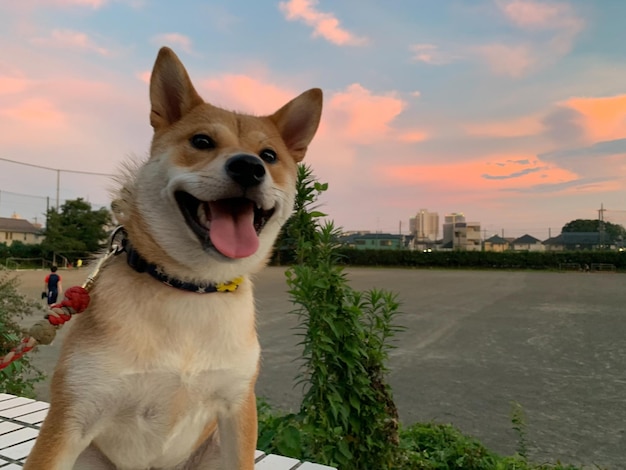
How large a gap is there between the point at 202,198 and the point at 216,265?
0.84 feet

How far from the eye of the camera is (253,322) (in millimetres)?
1818

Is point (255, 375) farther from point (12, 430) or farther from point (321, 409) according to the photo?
point (12, 430)

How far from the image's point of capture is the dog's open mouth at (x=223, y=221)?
1.59 m

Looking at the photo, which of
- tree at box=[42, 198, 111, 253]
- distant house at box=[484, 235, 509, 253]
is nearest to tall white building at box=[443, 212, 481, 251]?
distant house at box=[484, 235, 509, 253]

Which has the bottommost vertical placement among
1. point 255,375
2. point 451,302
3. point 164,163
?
point 451,302

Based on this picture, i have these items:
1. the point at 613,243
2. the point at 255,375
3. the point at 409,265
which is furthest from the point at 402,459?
the point at 613,243

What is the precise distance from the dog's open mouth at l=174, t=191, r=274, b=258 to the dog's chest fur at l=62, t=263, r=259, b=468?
0.79 ft

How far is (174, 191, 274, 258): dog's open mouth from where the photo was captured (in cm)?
159

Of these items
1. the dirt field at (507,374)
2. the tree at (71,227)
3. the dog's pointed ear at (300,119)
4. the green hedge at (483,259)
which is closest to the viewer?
the dog's pointed ear at (300,119)

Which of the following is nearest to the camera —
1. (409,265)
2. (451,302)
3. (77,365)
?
(77,365)

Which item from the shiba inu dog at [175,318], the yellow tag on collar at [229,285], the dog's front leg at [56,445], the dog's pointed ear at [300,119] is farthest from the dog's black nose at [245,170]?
the dog's front leg at [56,445]

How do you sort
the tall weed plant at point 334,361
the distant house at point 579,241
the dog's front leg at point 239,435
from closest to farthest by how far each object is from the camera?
the dog's front leg at point 239,435 < the tall weed plant at point 334,361 < the distant house at point 579,241

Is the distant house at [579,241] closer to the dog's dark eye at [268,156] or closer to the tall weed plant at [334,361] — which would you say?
the tall weed plant at [334,361]

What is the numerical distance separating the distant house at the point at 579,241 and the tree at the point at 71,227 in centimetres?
5026
